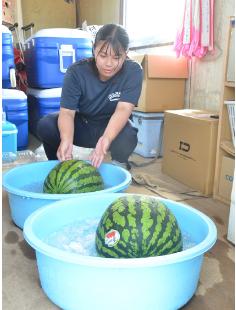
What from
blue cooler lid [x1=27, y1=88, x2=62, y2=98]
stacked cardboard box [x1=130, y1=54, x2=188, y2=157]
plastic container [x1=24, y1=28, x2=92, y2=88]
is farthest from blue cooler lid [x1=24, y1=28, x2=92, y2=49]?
stacked cardboard box [x1=130, y1=54, x2=188, y2=157]

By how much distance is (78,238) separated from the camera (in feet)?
3.72

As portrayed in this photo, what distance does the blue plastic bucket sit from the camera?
4.05 feet

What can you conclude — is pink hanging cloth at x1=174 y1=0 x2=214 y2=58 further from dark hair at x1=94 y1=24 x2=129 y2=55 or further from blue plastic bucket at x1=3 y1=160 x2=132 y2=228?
blue plastic bucket at x1=3 y1=160 x2=132 y2=228

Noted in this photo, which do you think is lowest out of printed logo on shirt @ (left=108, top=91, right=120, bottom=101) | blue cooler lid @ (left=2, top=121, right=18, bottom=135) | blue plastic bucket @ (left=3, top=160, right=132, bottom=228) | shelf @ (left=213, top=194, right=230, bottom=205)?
shelf @ (left=213, top=194, right=230, bottom=205)

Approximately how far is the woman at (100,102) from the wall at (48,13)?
300cm

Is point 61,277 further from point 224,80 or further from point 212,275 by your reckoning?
point 224,80

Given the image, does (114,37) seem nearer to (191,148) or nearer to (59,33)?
(191,148)

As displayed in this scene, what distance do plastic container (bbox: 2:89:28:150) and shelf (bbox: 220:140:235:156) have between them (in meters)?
1.74

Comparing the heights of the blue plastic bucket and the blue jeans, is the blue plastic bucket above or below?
below

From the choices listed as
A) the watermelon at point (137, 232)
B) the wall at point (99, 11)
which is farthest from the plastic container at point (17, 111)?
the watermelon at point (137, 232)

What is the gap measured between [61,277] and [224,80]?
1270 millimetres

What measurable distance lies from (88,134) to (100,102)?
21 centimetres

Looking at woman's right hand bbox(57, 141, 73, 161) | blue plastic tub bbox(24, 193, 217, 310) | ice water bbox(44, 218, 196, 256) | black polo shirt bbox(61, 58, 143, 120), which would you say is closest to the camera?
blue plastic tub bbox(24, 193, 217, 310)

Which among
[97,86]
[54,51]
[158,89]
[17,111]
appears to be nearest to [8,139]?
[17,111]
